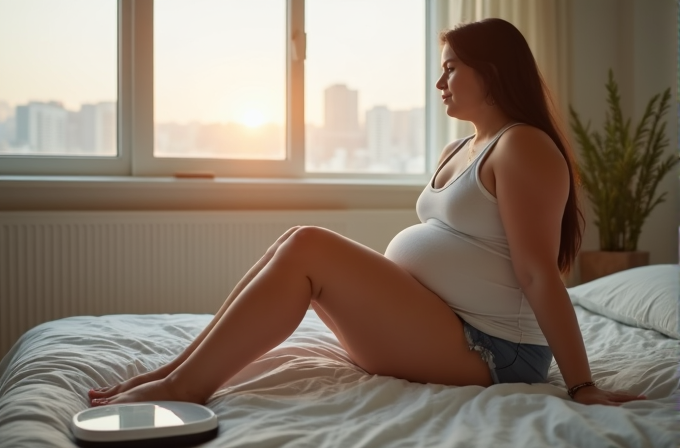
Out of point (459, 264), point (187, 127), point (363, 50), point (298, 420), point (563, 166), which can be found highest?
point (363, 50)

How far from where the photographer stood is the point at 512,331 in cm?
157

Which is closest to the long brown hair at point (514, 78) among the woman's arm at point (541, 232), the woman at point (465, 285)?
the woman at point (465, 285)

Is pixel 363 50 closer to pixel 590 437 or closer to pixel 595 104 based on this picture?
pixel 595 104

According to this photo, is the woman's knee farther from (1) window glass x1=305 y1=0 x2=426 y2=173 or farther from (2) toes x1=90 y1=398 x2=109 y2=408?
(1) window glass x1=305 y1=0 x2=426 y2=173

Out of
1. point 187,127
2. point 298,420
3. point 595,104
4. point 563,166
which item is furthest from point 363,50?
point 298,420

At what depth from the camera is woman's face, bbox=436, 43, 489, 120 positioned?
5.63 ft

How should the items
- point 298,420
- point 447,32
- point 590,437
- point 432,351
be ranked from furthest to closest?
point 447,32 → point 432,351 → point 298,420 → point 590,437

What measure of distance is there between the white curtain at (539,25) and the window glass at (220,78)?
766 mm

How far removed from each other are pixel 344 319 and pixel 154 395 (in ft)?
1.30

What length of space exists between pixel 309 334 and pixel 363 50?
190 cm

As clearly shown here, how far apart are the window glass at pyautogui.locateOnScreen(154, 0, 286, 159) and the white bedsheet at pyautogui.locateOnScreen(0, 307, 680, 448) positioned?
1485mm

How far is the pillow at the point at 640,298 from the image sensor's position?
80.1 inches

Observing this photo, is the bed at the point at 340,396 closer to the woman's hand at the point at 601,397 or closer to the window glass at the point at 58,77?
the woman's hand at the point at 601,397

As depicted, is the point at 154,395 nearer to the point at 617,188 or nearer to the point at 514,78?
the point at 514,78
